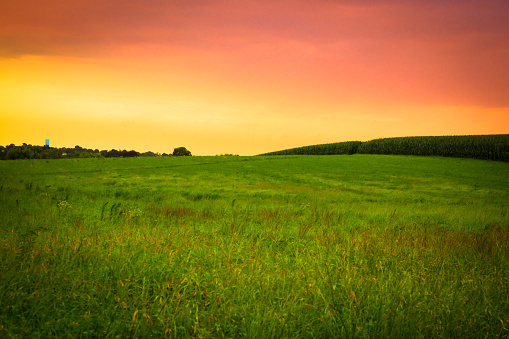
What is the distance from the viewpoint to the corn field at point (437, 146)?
62312 mm

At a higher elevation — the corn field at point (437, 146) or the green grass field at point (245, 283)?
the corn field at point (437, 146)

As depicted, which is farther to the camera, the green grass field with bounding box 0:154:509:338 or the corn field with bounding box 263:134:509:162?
the corn field with bounding box 263:134:509:162

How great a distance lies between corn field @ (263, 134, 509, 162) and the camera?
6231 cm

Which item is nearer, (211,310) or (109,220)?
(211,310)

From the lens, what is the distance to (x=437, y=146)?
229ft

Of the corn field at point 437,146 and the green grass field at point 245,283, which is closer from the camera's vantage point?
the green grass field at point 245,283

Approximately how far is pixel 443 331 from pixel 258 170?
35830 mm

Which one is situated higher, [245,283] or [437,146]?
[437,146]

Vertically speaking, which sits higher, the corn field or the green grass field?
the corn field

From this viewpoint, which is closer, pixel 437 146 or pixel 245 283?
pixel 245 283

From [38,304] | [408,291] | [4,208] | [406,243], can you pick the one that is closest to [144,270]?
[38,304]

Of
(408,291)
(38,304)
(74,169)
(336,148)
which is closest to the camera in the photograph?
(38,304)

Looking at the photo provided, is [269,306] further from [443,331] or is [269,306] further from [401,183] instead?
[401,183]

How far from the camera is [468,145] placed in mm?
66250
